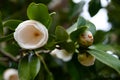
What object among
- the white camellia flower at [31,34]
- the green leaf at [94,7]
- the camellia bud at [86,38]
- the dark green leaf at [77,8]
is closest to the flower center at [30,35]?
the white camellia flower at [31,34]

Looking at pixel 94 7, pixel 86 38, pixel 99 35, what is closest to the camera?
pixel 86 38

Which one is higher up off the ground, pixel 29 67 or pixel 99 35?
pixel 29 67

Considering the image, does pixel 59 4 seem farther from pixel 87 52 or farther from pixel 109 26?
pixel 87 52

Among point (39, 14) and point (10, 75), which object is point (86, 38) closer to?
point (39, 14)

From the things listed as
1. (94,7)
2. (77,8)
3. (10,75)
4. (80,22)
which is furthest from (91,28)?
(77,8)

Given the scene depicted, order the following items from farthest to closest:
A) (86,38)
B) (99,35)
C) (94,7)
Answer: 1. (99,35)
2. (94,7)
3. (86,38)

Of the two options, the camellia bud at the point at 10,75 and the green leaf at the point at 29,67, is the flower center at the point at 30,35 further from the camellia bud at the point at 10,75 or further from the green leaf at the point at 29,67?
the camellia bud at the point at 10,75
